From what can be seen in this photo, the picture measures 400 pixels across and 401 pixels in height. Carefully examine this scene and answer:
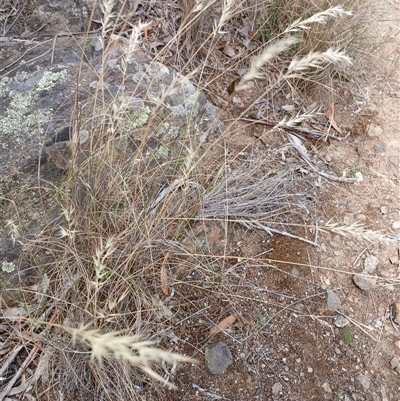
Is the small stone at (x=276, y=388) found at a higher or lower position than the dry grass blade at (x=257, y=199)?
lower

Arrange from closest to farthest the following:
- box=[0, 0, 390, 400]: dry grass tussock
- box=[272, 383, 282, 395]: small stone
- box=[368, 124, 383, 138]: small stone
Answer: box=[0, 0, 390, 400]: dry grass tussock, box=[272, 383, 282, 395]: small stone, box=[368, 124, 383, 138]: small stone

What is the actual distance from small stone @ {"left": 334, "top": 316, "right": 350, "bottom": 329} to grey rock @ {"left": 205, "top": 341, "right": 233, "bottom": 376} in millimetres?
430

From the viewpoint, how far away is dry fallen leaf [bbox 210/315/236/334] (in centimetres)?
162

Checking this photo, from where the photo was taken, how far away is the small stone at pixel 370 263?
1.92m

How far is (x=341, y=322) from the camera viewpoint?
1.72 meters

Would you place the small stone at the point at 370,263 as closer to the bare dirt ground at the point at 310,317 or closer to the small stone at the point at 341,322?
the bare dirt ground at the point at 310,317

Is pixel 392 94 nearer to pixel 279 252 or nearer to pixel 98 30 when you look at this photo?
pixel 279 252

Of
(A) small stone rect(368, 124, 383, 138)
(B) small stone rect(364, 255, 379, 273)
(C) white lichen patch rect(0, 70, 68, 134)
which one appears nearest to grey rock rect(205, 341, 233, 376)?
(B) small stone rect(364, 255, 379, 273)

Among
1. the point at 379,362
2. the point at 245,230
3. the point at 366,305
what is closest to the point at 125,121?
the point at 245,230

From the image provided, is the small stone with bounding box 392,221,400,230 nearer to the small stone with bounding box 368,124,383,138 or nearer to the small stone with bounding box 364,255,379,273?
the small stone with bounding box 364,255,379,273

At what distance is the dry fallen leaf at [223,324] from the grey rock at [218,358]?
0.04 metres

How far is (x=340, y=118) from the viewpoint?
2.49m

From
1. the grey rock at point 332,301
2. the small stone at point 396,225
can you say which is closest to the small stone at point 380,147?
the small stone at point 396,225

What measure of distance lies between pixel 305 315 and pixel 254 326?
204 millimetres
